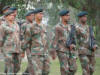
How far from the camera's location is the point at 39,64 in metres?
9.04

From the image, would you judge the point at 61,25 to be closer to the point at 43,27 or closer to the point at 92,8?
the point at 43,27

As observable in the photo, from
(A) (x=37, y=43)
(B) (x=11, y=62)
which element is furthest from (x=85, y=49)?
(B) (x=11, y=62)

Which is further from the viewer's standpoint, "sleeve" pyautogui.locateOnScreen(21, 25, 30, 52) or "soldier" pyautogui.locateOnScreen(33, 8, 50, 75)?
"sleeve" pyautogui.locateOnScreen(21, 25, 30, 52)

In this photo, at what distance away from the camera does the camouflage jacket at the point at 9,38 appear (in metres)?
9.08

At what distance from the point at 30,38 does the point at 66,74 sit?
54.0 inches

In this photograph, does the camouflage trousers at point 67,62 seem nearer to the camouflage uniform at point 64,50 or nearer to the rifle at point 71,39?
the camouflage uniform at point 64,50

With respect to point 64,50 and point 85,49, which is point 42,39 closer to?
point 64,50

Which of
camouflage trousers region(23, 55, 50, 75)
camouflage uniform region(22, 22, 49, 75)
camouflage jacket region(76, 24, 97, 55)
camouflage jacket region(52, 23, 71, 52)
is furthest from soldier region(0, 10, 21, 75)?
camouflage jacket region(76, 24, 97, 55)

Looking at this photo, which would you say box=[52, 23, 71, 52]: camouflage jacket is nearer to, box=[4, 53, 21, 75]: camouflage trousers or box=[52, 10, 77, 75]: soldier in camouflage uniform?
box=[52, 10, 77, 75]: soldier in camouflage uniform

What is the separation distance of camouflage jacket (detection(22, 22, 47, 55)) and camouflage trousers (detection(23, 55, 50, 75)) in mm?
123

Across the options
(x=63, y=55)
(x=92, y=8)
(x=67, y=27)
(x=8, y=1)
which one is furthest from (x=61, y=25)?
(x=92, y=8)

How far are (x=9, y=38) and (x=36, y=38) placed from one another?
0.66 m

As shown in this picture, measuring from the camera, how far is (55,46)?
372 inches

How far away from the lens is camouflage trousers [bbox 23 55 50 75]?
29.5 ft
